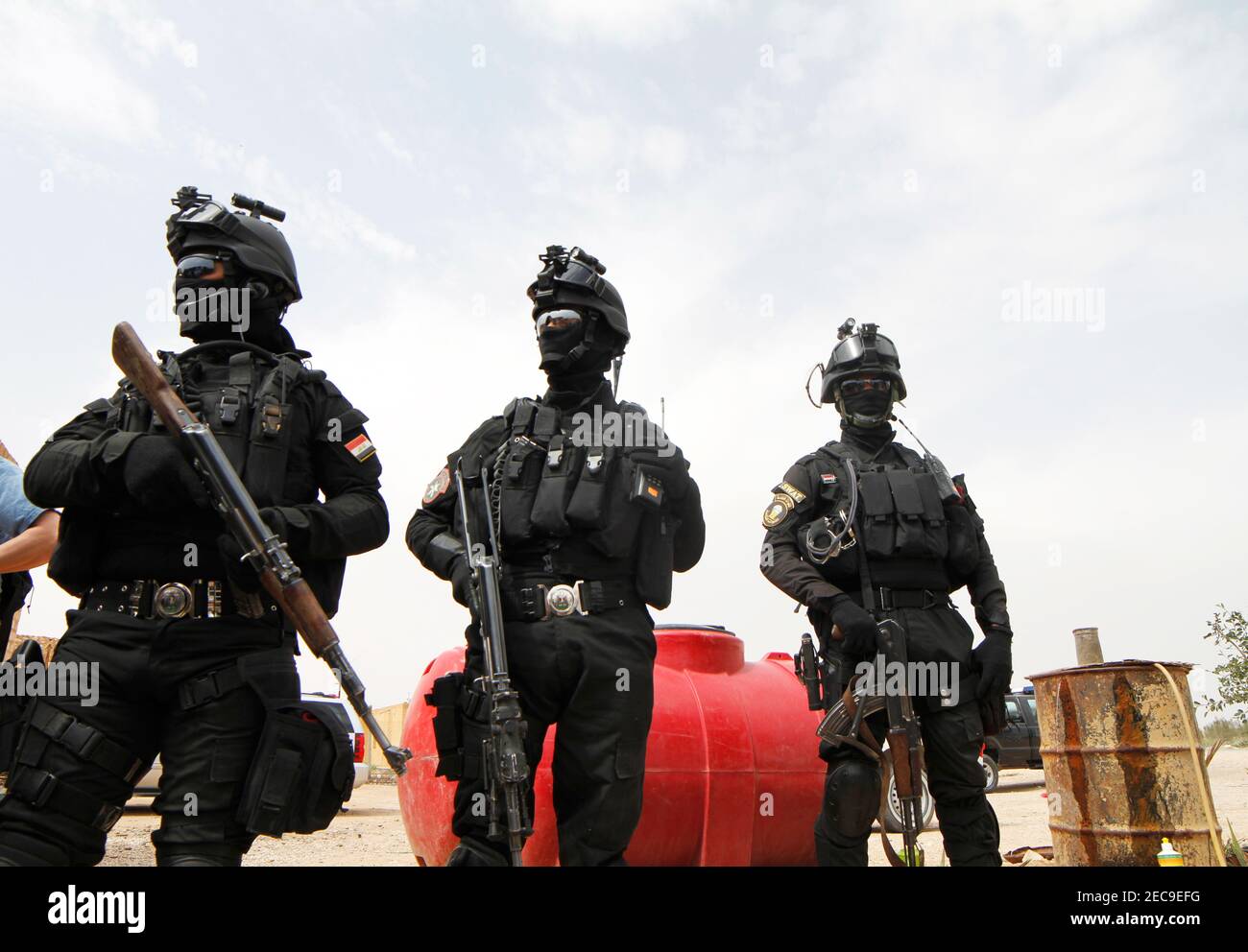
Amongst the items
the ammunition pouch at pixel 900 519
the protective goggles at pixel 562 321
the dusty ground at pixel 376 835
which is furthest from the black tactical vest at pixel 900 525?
the dusty ground at pixel 376 835

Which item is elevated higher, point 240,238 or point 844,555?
point 240,238

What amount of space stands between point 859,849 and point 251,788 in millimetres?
2879

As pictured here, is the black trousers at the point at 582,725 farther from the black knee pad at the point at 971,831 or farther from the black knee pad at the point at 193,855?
the black knee pad at the point at 971,831

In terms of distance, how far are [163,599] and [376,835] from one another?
30.8 ft

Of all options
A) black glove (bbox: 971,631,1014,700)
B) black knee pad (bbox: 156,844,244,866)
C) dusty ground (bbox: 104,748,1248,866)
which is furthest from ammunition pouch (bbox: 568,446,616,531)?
dusty ground (bbox: 104,748,1248,866)

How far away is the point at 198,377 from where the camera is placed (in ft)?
11.8

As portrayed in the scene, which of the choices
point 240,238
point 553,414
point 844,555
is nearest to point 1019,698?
point 844,555

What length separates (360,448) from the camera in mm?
3643

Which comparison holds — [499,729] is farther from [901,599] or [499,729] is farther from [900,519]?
[900,519]

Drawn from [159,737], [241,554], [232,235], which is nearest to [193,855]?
[159,737]

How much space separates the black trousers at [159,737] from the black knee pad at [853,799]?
2.59m

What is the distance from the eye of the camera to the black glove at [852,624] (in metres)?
4.73
